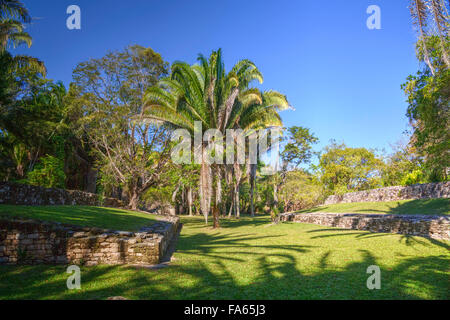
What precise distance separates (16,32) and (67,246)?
1393cm

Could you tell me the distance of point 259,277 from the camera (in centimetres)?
542

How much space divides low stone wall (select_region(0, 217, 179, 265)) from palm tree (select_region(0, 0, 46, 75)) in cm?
1122

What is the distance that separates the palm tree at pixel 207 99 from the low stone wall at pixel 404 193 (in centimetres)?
1414

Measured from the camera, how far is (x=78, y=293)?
4.46 meters

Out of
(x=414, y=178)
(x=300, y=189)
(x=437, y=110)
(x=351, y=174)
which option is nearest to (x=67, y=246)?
(x=437, y=110)

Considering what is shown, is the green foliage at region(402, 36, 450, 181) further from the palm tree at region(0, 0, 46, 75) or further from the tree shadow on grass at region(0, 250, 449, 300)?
the palm tree at region(0, 0, 46, 75)

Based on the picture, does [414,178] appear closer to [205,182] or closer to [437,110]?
[437,110]

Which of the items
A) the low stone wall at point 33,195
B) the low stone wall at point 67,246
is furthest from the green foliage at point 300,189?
the low stone wall at point 67,246

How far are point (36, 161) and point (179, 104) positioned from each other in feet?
53.6

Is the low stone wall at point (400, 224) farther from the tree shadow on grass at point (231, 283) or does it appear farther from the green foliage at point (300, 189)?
the green foliage at point (300, 189)

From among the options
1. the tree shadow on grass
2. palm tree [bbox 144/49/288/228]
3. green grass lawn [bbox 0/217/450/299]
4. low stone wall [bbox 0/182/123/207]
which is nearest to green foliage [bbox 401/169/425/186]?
palm tree [bbox 144/49/288/228]

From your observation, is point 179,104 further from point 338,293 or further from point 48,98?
point 48,98

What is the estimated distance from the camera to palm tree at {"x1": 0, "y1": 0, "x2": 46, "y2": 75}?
1184cm

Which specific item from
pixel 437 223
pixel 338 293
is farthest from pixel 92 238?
pixel 437 223
